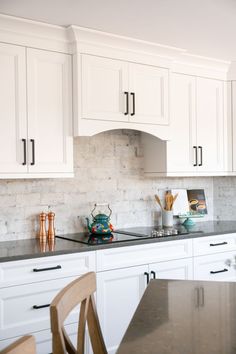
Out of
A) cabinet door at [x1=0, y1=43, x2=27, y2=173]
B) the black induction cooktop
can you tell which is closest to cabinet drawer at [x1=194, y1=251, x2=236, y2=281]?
the black induction cooktop

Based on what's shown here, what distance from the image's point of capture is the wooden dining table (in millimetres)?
1179

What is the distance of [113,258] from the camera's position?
2.99 m

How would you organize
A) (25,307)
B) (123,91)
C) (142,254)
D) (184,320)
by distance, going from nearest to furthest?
(184,320), (25,307), (142,254), (123,91)

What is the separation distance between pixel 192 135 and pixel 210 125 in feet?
0.85

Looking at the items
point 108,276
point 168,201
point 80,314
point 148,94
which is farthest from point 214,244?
point 80,314

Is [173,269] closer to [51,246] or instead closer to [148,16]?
[51,246]

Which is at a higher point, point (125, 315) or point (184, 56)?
point (184, 56)

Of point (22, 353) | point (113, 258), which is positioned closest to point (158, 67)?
point (113, 258)

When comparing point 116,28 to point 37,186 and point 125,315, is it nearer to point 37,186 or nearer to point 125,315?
point 37,186

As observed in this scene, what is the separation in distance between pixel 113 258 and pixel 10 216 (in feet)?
2.73

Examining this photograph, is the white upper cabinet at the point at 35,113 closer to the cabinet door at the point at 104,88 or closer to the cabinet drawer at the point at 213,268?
the cabinet door at the point at 104,88

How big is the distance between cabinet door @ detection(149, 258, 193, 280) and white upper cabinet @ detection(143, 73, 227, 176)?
780mm

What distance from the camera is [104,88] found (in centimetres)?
322

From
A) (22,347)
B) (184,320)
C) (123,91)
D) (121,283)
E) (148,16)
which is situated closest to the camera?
(22,347)
